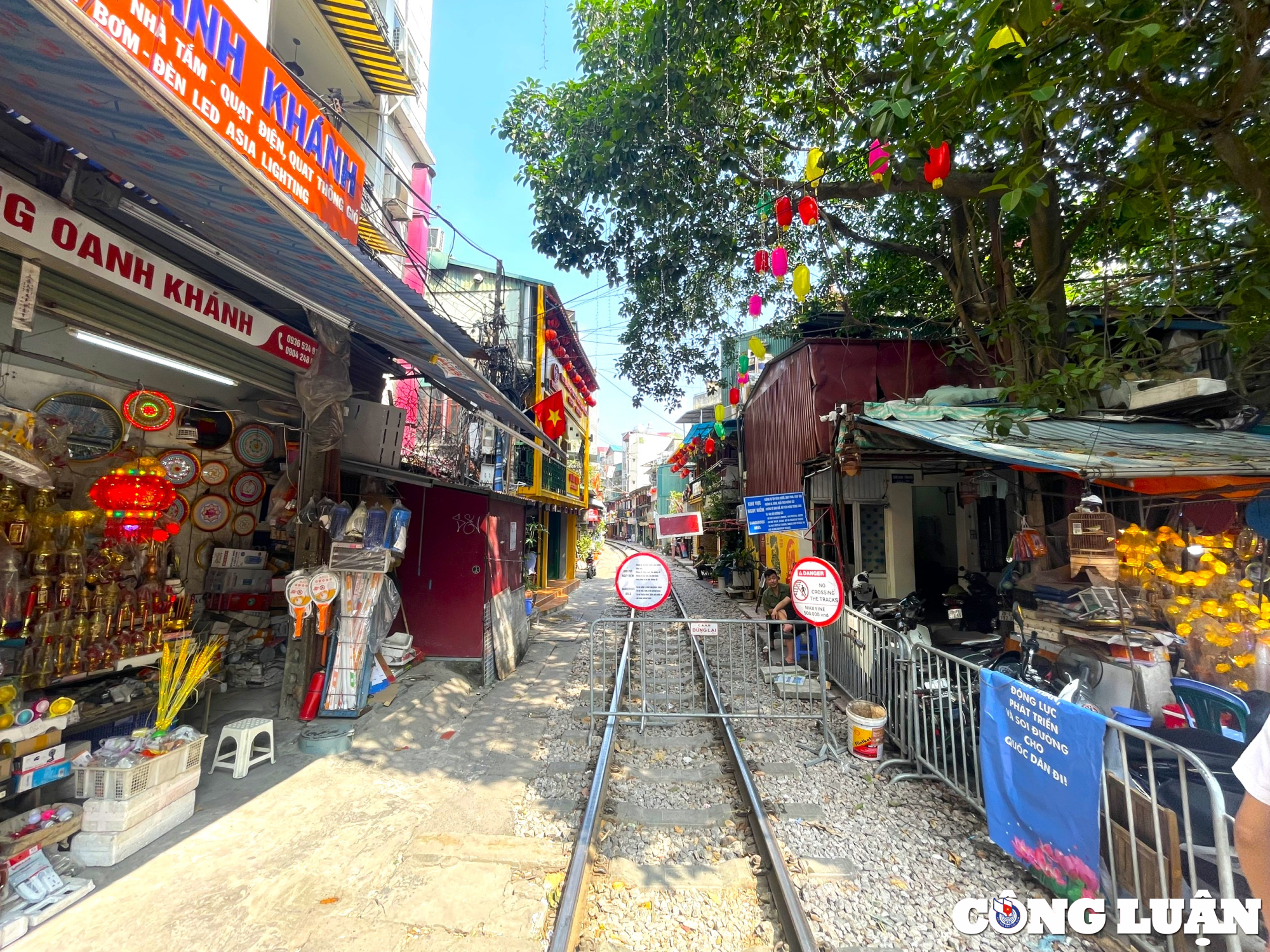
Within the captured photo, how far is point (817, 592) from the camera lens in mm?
5398

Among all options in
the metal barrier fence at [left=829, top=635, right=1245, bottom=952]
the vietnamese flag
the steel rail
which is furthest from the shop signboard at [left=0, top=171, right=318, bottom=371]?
the vietnamese flag

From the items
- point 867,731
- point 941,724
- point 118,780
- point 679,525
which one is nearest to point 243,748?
point 118,780

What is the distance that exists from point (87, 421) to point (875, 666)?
8.56 meters

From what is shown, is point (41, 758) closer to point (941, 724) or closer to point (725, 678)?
point (941, 724)

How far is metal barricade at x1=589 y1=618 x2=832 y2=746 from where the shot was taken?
5633 millimetres

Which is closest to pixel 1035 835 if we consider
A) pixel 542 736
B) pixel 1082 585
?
pixel 1082 585

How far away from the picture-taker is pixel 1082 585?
5.45m

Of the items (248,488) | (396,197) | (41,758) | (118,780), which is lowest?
(118,780)

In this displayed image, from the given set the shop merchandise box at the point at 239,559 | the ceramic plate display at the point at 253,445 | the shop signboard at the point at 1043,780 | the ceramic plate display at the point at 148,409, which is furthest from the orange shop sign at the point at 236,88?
the shop signboard at the point at 1043,780

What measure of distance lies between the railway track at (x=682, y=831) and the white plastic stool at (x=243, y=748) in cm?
313

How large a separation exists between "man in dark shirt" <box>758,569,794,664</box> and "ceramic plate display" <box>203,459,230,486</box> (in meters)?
7.89

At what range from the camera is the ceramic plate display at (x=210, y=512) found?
674 cm

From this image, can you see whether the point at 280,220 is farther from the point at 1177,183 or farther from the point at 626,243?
the point at 1177,183

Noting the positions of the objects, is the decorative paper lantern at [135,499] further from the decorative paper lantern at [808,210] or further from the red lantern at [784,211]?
the decorative paper lantern at [808,210]
